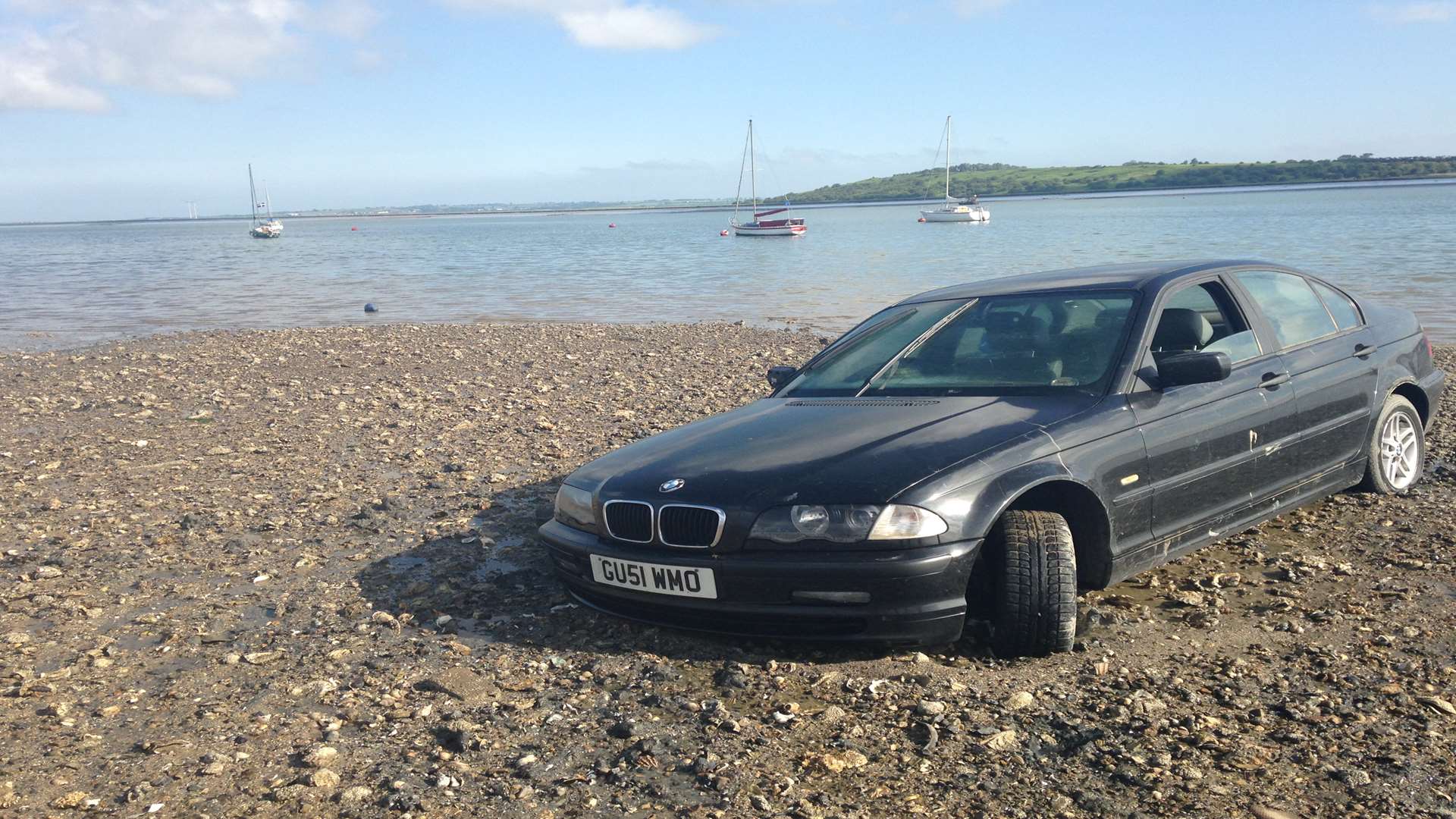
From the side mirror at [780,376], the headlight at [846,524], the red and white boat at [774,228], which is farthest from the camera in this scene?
the red and white boat at [774,228]

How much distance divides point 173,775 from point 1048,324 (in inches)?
152

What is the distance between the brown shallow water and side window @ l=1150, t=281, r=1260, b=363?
1003mm

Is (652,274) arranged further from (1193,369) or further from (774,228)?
(774,228)

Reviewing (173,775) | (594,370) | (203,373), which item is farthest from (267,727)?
(203,373)

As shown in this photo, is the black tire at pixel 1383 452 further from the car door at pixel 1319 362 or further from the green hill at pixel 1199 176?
the green hill at pixel 1199 176

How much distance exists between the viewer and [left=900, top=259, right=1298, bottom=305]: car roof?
5.16 m

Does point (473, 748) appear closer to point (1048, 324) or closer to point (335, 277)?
point (1048, 324)

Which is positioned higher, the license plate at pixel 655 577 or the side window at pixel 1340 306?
the side window at pixel 1340 306

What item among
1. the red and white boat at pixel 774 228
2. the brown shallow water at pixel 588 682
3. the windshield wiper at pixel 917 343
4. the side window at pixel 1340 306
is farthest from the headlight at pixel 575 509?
the red and white boat at pixel 774 228

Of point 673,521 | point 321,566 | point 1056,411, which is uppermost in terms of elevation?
point 1056,411

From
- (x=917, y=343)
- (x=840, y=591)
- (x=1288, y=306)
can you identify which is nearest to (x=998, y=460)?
(x=840, y=591)

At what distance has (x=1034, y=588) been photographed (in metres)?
3.99

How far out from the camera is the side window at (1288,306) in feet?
18.0

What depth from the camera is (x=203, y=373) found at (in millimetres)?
12445
